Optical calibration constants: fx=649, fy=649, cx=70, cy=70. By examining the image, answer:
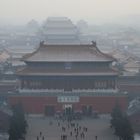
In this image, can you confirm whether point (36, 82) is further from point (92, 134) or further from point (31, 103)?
point (92, 134)

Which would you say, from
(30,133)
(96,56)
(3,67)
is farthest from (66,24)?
(30,133)

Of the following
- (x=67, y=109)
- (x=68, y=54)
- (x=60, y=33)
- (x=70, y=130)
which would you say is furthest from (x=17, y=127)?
(x=60, y=33)

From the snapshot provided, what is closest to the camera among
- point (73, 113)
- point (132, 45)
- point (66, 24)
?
point (73, 113)

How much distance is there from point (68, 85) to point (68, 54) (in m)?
1.91

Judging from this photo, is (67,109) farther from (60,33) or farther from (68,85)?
(60,33)

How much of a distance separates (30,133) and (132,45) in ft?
168

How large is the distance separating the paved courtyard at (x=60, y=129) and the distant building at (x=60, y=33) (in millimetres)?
33525

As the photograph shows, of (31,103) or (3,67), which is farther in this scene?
(3,67)

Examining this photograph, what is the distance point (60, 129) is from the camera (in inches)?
1171

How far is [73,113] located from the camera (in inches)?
1328

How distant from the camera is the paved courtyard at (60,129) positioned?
27875 millimetres

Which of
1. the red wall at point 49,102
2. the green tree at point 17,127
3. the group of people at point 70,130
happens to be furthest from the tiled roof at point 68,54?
the green tree at point 17,127

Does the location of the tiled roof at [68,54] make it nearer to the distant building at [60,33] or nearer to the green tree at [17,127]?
the green tree at [17,127]

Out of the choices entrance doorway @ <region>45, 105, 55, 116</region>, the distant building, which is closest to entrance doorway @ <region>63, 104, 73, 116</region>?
entrance doorway @ <region>45, 105, 55, 116</region>
